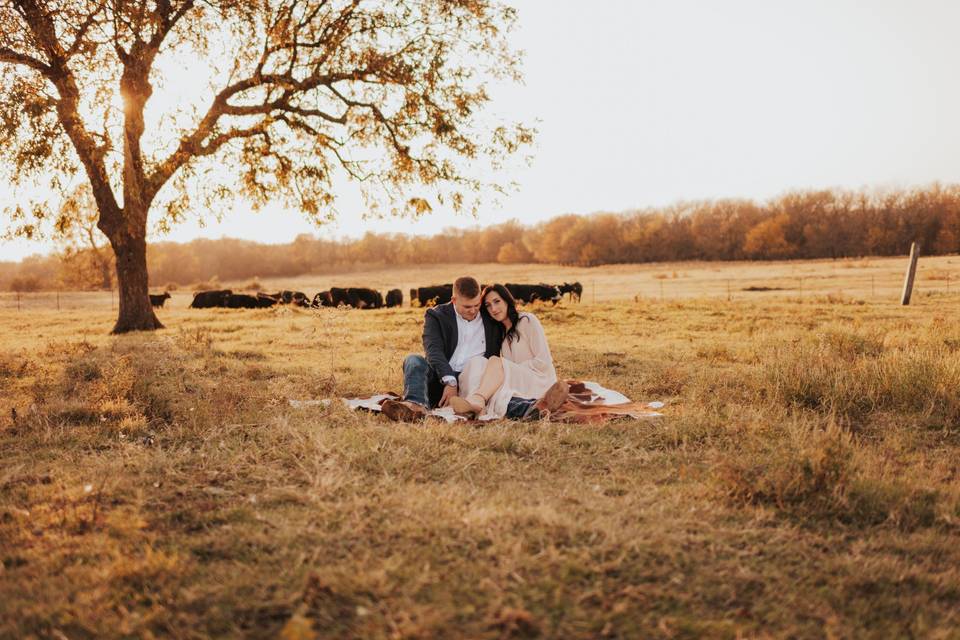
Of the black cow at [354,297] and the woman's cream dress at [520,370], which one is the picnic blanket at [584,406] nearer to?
the woman's cream dress at [520,370]

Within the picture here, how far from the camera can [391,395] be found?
24.0 feet

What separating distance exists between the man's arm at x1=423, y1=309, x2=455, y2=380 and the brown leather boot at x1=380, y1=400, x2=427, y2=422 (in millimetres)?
604

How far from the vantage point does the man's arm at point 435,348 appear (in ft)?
22.4

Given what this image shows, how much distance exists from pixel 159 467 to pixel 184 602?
196cm

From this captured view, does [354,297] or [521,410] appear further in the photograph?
[354,297]

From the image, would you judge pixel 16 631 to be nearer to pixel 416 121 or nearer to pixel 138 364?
pixel 138 364

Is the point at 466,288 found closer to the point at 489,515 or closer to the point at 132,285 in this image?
the point at 489,515

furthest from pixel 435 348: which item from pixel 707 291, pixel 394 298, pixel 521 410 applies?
pixel 707 291

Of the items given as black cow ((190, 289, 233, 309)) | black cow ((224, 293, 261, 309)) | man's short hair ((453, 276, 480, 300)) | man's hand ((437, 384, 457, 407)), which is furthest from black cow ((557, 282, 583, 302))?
man's hand ((437, 384, 457, 407))

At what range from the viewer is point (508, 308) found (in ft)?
22.8

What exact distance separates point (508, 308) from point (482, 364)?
63cm

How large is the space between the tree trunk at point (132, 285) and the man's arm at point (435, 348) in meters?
12.8

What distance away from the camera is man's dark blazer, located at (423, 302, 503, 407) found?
6.96m

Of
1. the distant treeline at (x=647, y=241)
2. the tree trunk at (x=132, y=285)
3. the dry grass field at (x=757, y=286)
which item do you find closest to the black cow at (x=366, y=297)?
the dry grass field at (x=757, y=286)
